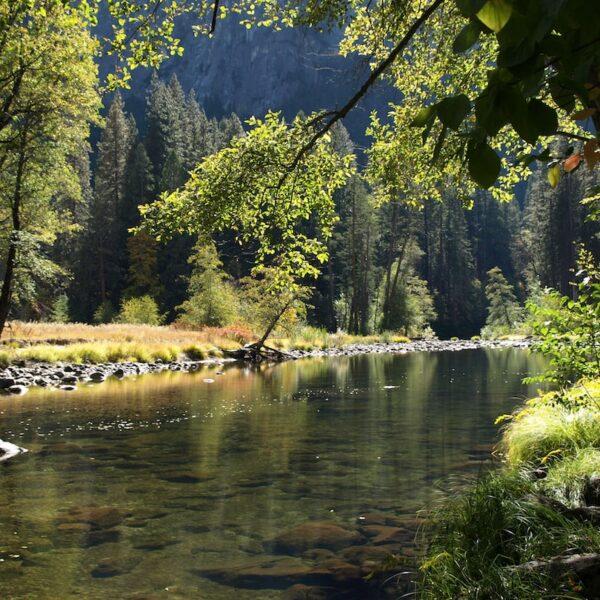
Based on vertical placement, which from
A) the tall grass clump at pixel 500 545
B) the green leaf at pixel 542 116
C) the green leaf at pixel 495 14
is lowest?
the tall grass clump at pixel 500 545

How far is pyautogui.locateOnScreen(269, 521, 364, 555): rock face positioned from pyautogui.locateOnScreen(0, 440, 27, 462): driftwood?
503 cm

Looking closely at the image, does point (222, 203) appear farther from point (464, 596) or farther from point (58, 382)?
point (58, 382)

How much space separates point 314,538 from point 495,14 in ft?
18.3

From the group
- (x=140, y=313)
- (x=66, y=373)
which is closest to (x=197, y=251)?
(x=140, y=313)

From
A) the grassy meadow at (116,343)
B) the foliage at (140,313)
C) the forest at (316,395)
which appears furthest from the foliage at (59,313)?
the forest at (316,395)

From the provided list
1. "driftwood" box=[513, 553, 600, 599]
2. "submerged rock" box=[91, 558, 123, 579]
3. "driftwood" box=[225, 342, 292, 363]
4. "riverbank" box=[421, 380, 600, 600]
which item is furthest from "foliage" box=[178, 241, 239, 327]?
"driftwood" box=[513, 553, 600, 599]

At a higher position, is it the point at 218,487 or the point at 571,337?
the point at 571,337

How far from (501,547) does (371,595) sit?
3.58 ft

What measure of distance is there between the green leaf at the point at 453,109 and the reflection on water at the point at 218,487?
14.5ft

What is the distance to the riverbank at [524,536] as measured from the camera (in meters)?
3.37

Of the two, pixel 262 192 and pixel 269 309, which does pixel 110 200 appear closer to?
pixel 269 309

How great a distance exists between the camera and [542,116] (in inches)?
43.9

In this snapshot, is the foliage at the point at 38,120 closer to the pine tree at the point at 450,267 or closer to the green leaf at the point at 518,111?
the green leaf at the point at 518,111

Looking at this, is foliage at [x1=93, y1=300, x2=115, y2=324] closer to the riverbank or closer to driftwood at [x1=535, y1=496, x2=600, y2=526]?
the riverbank
